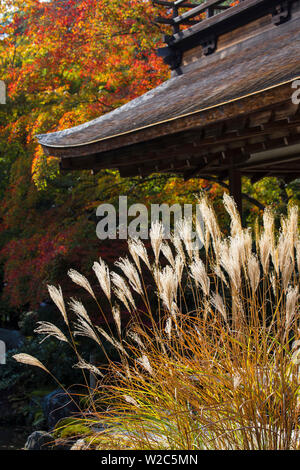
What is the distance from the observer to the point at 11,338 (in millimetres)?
11195

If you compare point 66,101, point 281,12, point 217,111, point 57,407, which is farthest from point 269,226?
point 66,101

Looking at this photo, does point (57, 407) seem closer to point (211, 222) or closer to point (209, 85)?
point (209, 85)

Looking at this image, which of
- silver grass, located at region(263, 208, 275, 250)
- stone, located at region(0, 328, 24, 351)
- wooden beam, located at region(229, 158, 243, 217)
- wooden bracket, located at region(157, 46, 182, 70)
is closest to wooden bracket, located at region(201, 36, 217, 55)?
wooden bracket, located at region(157, 46, 182, 70)

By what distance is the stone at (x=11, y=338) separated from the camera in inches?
433

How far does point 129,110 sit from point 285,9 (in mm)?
2233

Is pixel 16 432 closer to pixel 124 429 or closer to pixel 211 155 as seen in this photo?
pixel 211 155

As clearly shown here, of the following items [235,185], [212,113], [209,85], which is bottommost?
[235,185]

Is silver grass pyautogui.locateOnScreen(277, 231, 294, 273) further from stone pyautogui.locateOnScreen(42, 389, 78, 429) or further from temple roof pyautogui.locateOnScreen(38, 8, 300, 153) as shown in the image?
stone pyautogui.locateOnScreen(42, 389, 78, 429)

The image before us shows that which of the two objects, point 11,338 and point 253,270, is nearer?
point 253,270

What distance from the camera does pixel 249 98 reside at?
383cm

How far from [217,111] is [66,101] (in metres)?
5.54

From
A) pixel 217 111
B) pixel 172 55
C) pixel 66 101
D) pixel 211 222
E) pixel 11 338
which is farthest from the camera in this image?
pixel 11 338

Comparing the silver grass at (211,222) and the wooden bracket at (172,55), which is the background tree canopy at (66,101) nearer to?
the wooden bracket at (172,55)

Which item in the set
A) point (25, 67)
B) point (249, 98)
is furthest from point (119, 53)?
point (249, 98)
